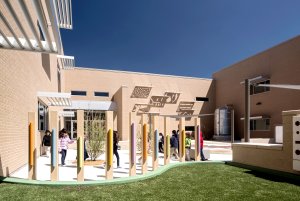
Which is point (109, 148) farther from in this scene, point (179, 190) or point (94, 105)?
point (94, 105)

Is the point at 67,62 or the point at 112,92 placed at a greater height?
the point at 67,62

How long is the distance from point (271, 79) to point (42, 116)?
2127cm

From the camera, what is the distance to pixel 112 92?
30.3m

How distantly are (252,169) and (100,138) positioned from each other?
21.4 ft

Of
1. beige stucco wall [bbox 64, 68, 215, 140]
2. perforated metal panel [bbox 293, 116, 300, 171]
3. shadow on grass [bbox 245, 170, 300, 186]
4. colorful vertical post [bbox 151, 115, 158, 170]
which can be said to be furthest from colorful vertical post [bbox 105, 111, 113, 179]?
beige stucco wall [bbox 64, 68, 215, 140]

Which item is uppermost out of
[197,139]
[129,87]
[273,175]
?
[129,87]

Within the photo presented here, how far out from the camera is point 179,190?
22.8 ft

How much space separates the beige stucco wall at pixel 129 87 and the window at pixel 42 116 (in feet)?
30.6

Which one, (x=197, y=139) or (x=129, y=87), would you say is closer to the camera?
(x=197, y=139)

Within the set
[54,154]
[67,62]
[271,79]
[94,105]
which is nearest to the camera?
[54,154]

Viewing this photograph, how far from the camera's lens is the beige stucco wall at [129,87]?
27.2 metres

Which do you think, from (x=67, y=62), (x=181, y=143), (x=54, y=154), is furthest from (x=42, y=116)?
(x=54, y=154)

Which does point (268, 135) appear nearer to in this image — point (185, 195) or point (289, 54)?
point (289, 54)

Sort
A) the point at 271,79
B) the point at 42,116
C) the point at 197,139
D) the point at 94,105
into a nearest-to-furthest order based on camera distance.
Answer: the point at 197,139 → the point at 42,116 → the point at 271,79 → the point at 94,105
